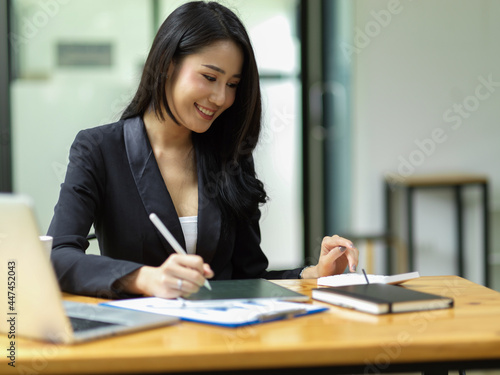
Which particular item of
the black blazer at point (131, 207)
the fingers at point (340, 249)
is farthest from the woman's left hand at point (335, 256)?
the black blazer at point (131, 207)

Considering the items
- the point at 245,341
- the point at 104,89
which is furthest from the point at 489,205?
the point at 245,341

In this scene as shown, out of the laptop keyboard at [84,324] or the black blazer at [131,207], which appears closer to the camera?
the laptop keyboard at [84,324]

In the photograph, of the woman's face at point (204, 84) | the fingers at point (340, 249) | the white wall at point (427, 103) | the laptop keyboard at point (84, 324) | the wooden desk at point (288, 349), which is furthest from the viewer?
the white wall at point (427, 103)

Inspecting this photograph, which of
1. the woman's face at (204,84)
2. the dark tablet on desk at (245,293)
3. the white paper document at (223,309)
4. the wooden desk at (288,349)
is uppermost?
the woman's face at (204,84)

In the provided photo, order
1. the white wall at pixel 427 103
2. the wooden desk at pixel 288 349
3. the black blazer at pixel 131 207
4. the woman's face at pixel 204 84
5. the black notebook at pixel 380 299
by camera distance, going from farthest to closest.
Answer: the white wall at pixel 427 103, the woman's face at pixel 204 84, the black blazer at pixel 131 207, the black notebook at pixel 380 299, the wooden desk at pixel 288 349

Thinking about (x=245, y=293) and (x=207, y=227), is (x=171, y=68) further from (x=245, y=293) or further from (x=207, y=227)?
(x=245, y=293)

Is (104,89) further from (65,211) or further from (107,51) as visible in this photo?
(65,211)

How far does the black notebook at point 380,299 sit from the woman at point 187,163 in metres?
0.30

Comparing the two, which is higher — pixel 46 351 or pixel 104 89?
pixel 104 89

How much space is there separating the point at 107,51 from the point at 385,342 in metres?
2.98

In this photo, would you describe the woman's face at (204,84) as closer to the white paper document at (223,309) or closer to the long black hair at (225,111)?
the long black hair at (225,111)

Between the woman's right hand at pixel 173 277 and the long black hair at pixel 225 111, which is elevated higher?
the long black hair at pixel 225 111

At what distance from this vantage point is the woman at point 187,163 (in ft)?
5.77

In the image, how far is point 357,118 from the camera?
12.9 ft
